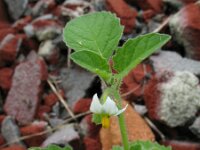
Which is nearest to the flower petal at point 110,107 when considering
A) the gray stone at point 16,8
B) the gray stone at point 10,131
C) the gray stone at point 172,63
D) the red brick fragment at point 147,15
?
the gray stone at point 172,63

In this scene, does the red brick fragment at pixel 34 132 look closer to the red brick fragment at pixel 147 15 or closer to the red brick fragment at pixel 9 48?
the red brick fragment at pixel 9 48

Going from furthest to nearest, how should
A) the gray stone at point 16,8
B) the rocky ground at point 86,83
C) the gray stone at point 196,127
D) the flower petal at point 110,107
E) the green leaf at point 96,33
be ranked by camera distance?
the gray stone at point 16,8
the rocky ground at point 86,83
the gray stone at point 196,127
the green leaf at point 96,33
the flower petal at point 110,107

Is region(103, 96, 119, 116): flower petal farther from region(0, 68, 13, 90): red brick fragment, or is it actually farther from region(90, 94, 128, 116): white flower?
region(0, 68, 13, 90): red brick fragment

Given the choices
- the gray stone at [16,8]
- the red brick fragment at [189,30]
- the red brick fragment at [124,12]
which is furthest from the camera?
the gray stone at [16,8]

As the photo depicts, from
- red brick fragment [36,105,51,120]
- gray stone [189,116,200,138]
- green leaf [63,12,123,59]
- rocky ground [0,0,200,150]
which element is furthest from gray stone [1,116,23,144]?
green leaf [63,12,123,59]

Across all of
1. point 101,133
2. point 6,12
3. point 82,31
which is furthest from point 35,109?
point 82,31

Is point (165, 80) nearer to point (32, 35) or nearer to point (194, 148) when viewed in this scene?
point (194, 148)

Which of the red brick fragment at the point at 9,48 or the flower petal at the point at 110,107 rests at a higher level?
the flower petal at the point at 110,107
